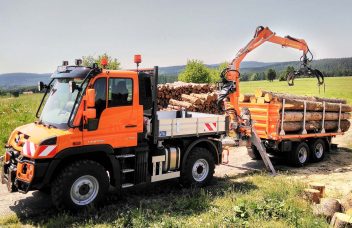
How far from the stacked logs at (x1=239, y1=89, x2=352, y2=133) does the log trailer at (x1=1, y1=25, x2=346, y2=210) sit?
11.3 feet

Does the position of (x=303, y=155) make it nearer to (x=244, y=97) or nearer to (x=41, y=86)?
(x=244, y=97)

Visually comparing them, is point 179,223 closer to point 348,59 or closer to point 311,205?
point 311,205

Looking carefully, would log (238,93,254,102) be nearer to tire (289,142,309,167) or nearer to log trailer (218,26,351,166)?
log trailer (218,26,351,166)

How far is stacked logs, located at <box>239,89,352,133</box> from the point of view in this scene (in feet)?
40.7

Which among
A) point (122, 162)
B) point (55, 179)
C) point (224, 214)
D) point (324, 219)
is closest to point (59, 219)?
point (55, 179)

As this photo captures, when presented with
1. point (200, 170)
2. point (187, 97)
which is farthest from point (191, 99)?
point (200, 170)

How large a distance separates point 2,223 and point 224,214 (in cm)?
441

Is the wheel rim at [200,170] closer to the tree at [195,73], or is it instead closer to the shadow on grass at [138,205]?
the shadow on grass at [138,205]

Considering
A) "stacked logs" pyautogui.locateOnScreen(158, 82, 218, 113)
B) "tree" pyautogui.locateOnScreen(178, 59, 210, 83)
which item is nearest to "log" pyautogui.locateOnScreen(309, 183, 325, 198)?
"stacked logs" pyautogui.locateOnScreen(158, 82, 218, 113)

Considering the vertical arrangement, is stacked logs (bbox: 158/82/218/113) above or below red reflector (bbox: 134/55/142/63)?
below

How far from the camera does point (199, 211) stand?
310 inches

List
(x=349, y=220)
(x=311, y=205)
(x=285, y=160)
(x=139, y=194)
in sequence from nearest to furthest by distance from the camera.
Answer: (x=349, y=220) < (x=311, y=205) < (x=139, y=194) < (x=285, y=160)

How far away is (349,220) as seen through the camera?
648cm

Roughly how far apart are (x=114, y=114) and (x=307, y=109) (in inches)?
314
